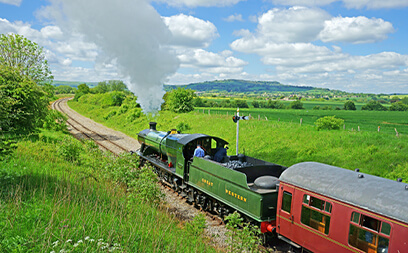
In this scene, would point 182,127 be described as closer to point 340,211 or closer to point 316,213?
point 316,213

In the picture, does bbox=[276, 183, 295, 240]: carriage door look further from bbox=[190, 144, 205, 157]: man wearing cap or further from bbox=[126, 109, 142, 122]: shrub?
bbox=[126, 109, 142, 122]: shrub

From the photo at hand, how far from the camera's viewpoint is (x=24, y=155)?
1080 cm

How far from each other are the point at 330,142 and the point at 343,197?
13702 millimetres

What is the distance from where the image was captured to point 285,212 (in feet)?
24.8

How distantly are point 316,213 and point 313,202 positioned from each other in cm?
26

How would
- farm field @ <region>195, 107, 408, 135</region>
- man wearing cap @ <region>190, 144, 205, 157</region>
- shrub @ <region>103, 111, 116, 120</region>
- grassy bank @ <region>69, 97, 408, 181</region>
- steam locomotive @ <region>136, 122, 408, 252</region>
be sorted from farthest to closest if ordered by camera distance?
shrub @ <region>103, 111, 116, 120</region>, farm field @ <region>195, 107, 408, 135</region>, grassy bank @ <region>69, 97, 408, 181</region>, man wearing cap @ <region>190, 144, 205, 157</region>, steam locomotive @ <region>136, 122, 408, 252</region>

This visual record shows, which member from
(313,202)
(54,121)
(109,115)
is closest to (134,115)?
(109,115)

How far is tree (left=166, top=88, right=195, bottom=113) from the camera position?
39.2m

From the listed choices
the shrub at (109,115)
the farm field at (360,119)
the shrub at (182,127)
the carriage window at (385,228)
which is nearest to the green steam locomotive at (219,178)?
the carriage window at (385,228)

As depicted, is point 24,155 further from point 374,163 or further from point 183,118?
point 183,118

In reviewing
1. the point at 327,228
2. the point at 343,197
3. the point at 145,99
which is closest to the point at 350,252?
the point at 327,228

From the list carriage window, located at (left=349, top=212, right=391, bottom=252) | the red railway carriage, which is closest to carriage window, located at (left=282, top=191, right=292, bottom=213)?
the red railway carriage

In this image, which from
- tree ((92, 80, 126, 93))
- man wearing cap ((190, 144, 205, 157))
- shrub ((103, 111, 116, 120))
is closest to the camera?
man wearing cap ((190, 144, 205, 157))

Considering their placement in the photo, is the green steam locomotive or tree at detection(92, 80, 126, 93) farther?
tree at detection(92, 80, 126, 93)
